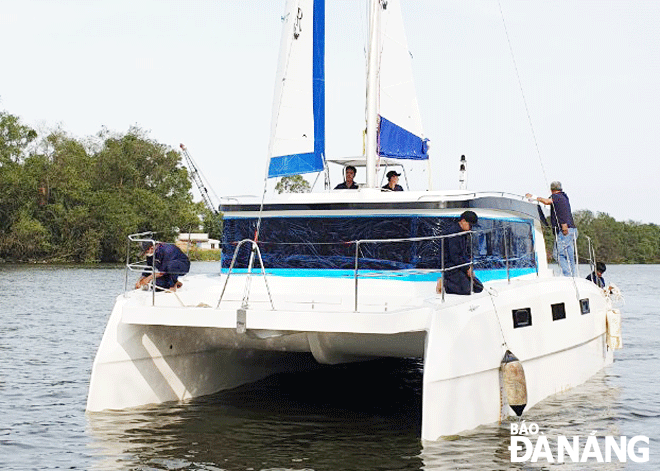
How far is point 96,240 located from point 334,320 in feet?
227

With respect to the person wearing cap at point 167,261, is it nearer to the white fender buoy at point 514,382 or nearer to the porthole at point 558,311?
the white fender buoy at point 514,382

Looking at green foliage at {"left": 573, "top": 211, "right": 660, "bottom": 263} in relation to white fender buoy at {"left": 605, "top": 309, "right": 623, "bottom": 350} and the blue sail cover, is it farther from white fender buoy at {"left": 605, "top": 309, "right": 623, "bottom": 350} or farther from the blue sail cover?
the blue sail cover

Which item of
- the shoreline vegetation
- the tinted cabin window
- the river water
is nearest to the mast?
the tinted cabin window

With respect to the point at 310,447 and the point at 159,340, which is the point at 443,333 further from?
the point at 159,340

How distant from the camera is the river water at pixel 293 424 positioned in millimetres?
9961

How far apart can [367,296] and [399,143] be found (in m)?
2.95

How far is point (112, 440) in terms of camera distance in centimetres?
1055

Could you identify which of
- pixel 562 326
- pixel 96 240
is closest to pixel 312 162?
pixel 562 326

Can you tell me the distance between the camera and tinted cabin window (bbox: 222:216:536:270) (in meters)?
12.4

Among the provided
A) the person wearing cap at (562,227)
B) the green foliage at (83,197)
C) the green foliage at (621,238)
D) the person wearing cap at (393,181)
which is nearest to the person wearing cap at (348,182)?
the person wearing cap at (393,181)

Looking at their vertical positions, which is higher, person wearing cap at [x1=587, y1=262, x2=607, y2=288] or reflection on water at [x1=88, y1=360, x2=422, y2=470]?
person wearing cap at [x1=587, y1=262, x2=607, y2=288]

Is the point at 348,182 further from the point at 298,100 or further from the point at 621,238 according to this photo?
the point at 621,238

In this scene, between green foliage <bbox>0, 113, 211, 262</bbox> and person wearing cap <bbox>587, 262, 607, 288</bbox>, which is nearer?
person wearing cap <bbox>587, 262, 607, 288</bbox>

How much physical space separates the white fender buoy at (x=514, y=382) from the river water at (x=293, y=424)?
364 millimetres
